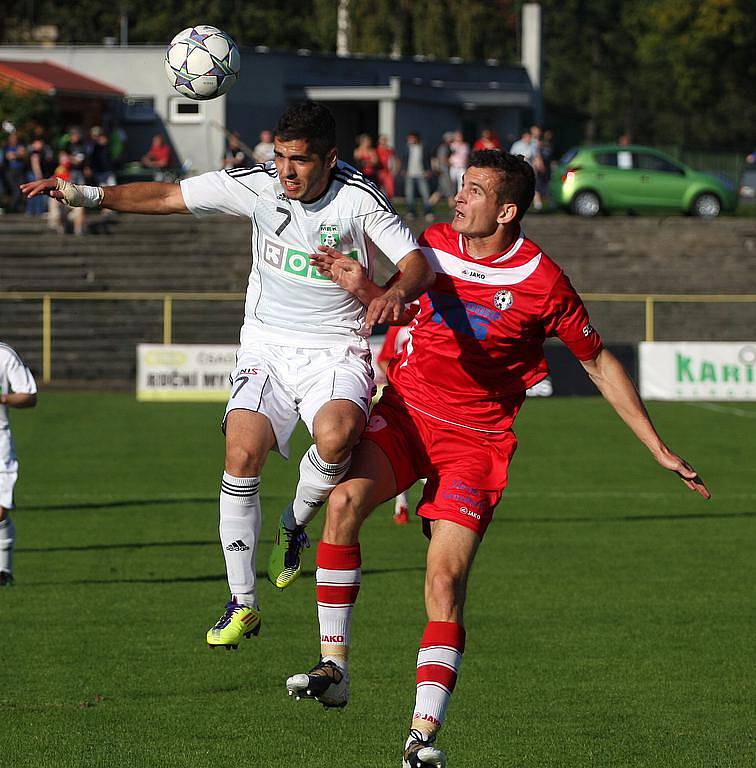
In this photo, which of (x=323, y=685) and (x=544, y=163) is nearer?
(x=323, y=685)

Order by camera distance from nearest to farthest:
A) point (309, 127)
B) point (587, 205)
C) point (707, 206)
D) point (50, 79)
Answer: point (309, 127), point (587, 205), point (707, 206), point (50, 79)

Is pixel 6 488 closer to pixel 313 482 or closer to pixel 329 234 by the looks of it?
pixel 313 482

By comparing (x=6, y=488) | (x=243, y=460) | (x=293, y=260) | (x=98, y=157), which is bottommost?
(x=6, y=488)

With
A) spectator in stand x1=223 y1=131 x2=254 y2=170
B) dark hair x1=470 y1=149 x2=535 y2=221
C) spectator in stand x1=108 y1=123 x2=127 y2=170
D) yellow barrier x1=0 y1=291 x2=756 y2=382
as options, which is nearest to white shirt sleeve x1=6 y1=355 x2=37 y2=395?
spectator in stand x1=223 y1=131 x2=254 y2=170

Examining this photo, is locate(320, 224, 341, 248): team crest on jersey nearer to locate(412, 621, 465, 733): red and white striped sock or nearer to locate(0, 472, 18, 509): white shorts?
locate(412, 621, 465, 733): red and white striped sock

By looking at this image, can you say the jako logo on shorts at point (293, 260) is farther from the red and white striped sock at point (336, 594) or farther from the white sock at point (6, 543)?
the white sock at point (6, 543)

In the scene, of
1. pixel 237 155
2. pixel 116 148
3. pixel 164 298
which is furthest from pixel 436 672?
pixel 116 148

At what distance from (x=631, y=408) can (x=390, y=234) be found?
4.60 ft

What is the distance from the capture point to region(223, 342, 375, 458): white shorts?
7.29 m

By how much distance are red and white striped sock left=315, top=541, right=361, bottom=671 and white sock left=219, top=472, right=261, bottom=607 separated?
1.45 ft

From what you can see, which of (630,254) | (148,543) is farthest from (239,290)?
(148,543)

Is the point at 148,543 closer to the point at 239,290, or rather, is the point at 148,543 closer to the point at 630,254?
the point at 239,290

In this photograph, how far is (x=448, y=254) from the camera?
23.7 ft

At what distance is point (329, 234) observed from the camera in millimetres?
7277
